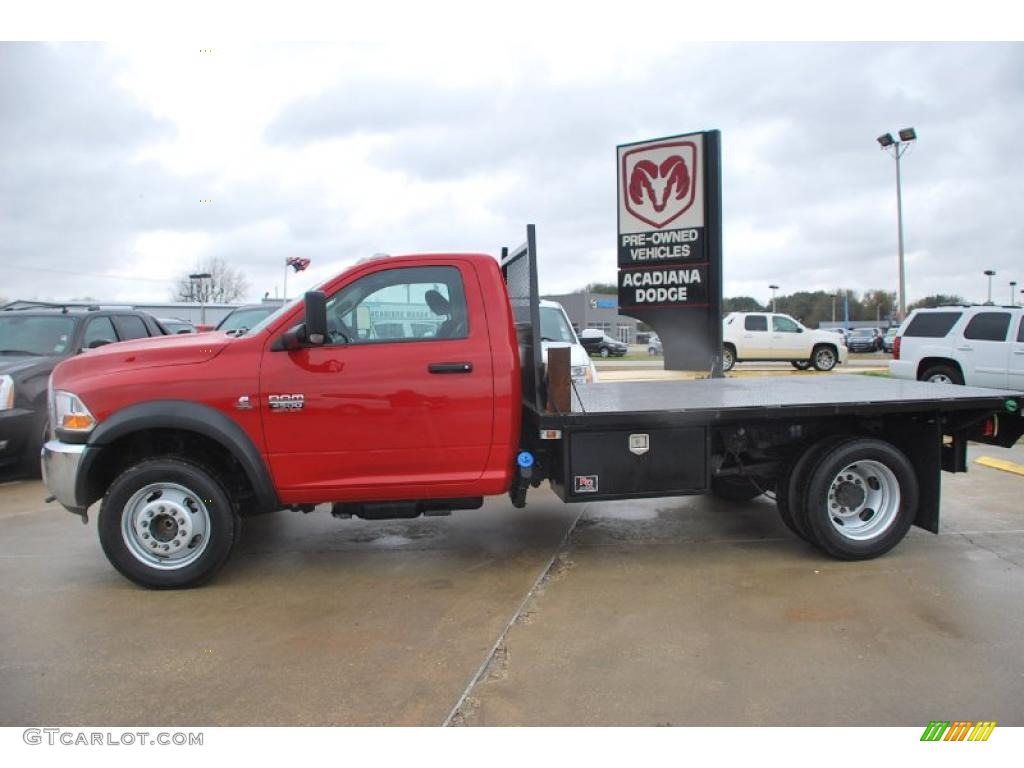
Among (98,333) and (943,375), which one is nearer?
(98,333)

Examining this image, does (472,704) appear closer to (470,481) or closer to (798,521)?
(470,481)

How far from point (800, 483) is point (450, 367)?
2.47 meters

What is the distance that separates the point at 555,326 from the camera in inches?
366

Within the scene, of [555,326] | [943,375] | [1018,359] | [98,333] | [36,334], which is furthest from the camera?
[943,375]

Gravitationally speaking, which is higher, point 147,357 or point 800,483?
point 147,357

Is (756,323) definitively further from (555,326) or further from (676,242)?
(555,326)

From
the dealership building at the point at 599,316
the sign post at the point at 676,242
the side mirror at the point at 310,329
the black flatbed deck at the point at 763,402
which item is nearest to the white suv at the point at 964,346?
the sign post at the point at 676,242

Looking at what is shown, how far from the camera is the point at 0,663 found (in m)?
3.44

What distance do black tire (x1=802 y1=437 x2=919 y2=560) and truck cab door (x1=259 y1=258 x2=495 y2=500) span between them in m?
2.22

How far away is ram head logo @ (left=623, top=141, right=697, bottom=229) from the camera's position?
8906 mm

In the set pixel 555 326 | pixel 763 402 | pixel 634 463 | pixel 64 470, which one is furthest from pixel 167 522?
pixel 555 326

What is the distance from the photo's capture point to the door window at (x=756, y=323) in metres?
22.2

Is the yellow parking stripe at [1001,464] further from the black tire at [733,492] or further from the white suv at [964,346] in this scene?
the white suv at [964,346]

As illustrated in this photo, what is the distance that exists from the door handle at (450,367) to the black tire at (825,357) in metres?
20.7
